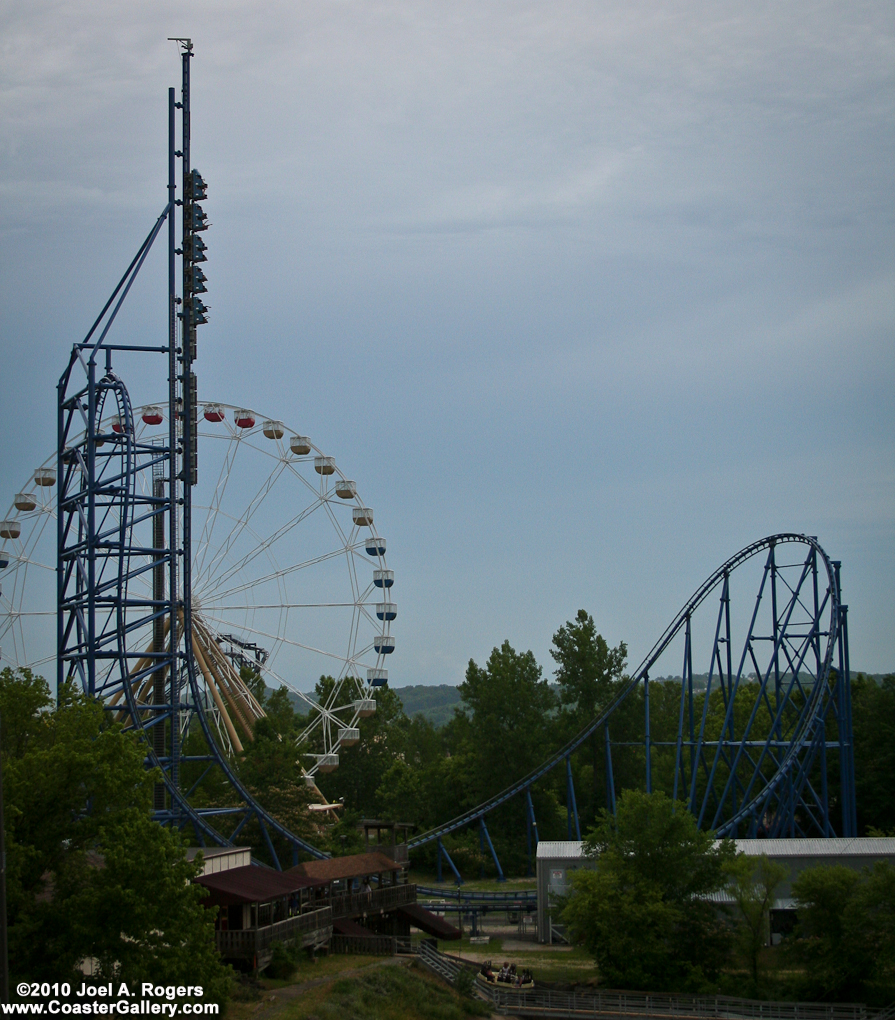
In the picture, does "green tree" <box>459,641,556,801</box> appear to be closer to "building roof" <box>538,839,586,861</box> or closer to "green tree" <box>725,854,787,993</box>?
"building roof" <box>538,839,586,861</box>

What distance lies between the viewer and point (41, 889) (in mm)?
19578

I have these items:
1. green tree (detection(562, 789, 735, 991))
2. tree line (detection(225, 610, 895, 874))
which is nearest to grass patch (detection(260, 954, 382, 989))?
green tree (detection(562, 789, 735, 991))

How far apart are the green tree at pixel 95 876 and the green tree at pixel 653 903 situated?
11794 mm

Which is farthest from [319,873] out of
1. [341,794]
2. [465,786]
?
[341,794]

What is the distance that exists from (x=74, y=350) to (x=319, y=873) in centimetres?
1586

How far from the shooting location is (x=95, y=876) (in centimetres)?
1927

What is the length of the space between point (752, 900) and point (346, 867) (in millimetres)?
10357

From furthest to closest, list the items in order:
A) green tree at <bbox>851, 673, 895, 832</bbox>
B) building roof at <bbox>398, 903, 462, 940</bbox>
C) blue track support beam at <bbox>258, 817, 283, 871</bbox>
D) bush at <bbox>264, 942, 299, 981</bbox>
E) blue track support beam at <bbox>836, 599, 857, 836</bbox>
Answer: green tree at <bbox>851, 673, 895, 832</bbox> → blue track support beam at <bbox>836, 599, 857, 836</bbox> → blue track support beam at <bbox>258, 817, 283, 871</bbox> → building roof at <bbox>398, 903, 462, 940</bbox> → bush at <bbox>264, 942, 299, 981</bbox>

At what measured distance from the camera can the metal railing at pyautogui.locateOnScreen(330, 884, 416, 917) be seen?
3044 centimetres

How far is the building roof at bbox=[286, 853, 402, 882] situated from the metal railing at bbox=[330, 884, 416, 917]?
0.50 meters

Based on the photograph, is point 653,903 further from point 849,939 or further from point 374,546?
point 374,546

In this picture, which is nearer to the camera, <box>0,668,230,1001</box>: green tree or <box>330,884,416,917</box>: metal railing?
<box>0,668,230,1001</box>: green tree

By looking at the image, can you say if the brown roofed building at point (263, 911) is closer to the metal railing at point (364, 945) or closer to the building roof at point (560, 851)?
the metal railing at point (364, 945)

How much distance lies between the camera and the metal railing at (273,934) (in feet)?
82.4
